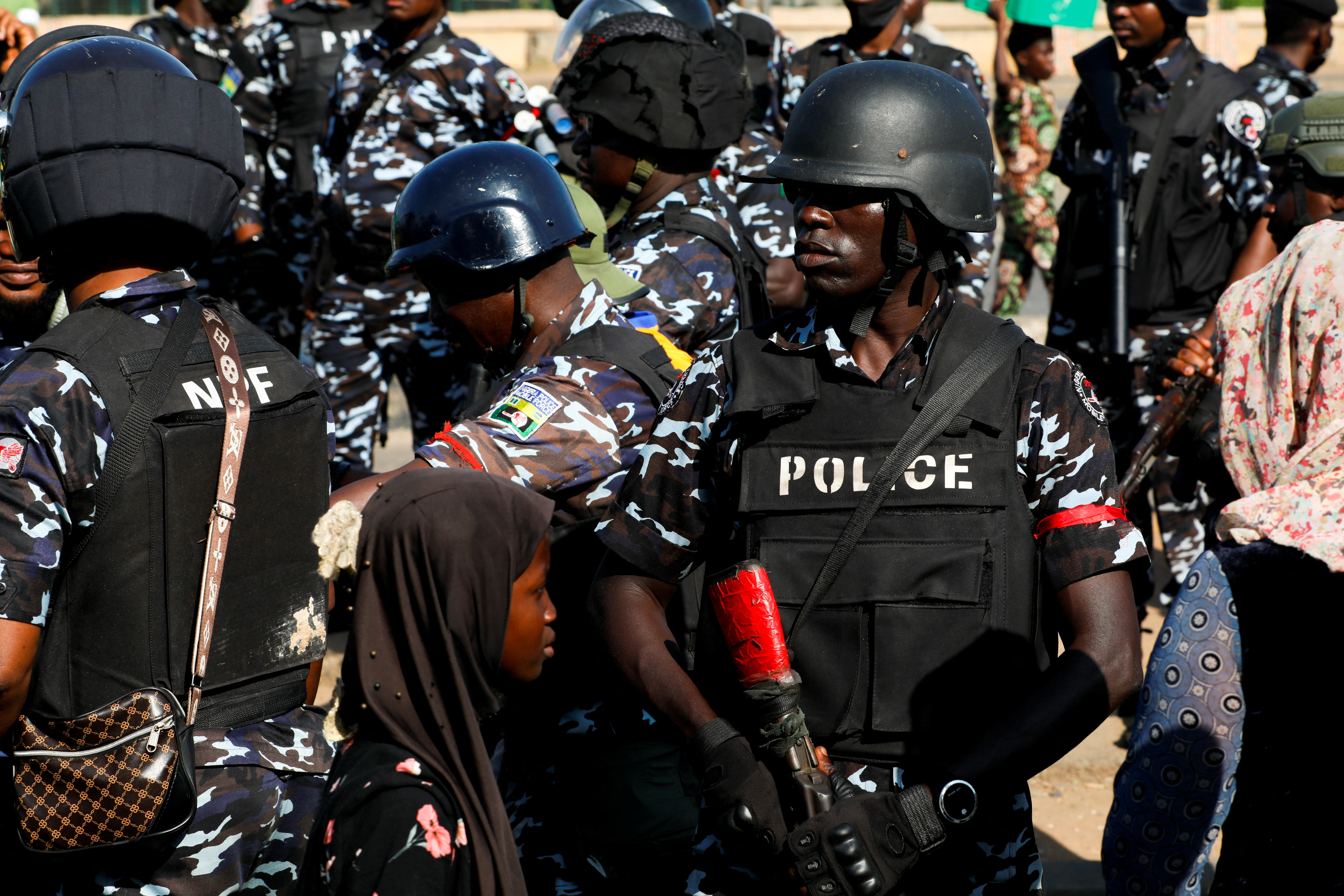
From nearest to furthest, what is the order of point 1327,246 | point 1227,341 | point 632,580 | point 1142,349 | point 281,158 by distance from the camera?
point 632,580, point 1327,246, point 1227,341, point 1142,349, point 281,158

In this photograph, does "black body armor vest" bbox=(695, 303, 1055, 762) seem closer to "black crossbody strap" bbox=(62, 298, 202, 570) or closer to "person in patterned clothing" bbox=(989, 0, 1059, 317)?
"black crossbody strap" bbox=(62, 298, 202, 570)

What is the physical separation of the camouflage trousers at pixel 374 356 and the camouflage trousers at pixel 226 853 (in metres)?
3.53

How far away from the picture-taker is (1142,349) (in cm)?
575

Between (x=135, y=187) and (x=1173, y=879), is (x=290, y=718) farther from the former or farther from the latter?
(x=1173, y=879)

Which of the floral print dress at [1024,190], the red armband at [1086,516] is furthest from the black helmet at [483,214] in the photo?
the floral print dress at [1024,190]

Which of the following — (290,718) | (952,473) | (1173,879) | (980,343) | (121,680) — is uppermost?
(980,343)

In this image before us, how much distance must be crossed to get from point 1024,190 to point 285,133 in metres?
4.99

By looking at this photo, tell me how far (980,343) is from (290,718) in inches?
59.1

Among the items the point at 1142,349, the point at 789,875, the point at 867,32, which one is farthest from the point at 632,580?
the point at 867,32

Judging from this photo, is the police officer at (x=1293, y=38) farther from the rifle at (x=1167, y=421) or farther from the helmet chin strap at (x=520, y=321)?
the helmet chin strap at (x=520, y=321)

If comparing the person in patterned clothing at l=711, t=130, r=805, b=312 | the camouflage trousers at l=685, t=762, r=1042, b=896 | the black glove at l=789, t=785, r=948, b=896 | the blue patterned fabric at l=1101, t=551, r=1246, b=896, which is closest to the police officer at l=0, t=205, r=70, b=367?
the camouflage trousers at l=685, t=762, r=1042, b=896

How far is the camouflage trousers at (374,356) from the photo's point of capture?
6.04m

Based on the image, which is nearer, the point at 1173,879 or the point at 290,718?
the point at 290,718

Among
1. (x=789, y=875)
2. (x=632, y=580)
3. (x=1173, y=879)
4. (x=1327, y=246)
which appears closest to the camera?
(x=789, y=875)
